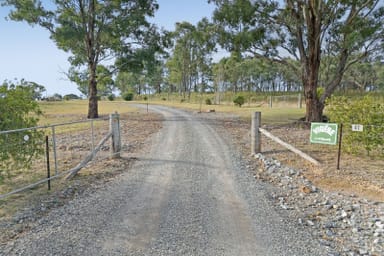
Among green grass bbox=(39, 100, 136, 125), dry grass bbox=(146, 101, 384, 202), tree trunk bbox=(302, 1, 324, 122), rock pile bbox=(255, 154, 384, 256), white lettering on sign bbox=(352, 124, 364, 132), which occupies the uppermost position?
tree trunk bbox=(302, 1, 324, 122)

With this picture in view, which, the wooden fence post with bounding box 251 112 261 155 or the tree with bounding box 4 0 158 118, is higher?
the tree with bounding box 4 0 158 118

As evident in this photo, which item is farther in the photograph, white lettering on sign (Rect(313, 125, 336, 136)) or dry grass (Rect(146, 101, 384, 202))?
white lettering on sign (Rect(313, 125, 336, 136))

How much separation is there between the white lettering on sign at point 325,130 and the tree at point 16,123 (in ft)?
22.2

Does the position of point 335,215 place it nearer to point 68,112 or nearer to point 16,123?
point 16,123

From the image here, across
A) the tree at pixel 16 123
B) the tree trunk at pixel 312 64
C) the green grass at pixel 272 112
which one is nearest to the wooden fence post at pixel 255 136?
the tree at pixel 16 123

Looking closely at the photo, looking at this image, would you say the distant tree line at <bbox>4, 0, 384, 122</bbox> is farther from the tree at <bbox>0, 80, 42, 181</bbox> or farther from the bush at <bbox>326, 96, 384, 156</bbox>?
the tree at <bbox>0, 80, 42, 181</bbox>

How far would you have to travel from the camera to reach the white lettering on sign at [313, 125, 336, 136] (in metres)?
6.71

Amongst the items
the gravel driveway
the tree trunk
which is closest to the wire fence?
the gravel driveway

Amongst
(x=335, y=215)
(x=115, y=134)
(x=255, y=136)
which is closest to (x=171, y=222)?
(x=335, y=215)

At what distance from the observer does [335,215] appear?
13.9 feet

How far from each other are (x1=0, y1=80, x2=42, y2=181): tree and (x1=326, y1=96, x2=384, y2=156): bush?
7.85 meters

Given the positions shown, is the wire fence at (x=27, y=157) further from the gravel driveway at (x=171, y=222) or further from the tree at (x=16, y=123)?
the gravel driveway at (x=171, y=222)

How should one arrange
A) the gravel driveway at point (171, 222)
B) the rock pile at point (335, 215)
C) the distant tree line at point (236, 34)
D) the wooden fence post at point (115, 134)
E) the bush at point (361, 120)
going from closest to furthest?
the gravel driveway at point (171, 222) < the rock pile at point (335, 215) < the bush at point (361, 120) < the wooden fence post at point (115, 134) < the distant tree line at point (236, 34)

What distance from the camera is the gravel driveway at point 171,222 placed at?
10.7 feet
